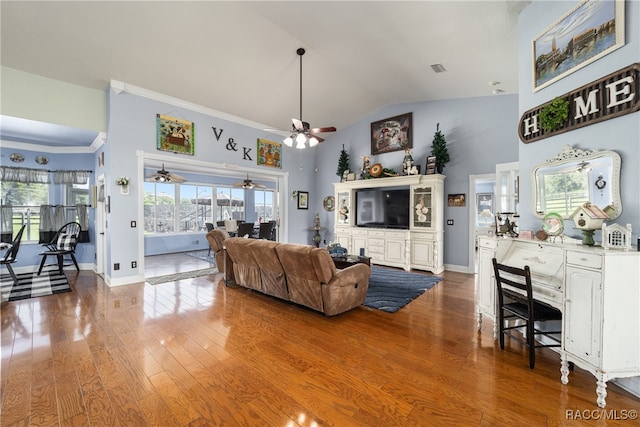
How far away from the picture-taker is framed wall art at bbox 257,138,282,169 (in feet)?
22.6

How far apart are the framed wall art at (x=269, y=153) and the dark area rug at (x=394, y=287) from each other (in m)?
3.92

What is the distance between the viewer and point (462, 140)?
18.7 ft

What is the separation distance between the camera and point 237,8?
3.51 meters

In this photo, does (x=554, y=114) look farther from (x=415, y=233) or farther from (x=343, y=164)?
(x=343, y=164)

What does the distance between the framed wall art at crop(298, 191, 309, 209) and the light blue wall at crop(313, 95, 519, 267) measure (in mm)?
2490

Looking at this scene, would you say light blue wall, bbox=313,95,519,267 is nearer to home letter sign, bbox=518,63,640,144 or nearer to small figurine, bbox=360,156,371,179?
small figurine, bbox=360,156,371,179

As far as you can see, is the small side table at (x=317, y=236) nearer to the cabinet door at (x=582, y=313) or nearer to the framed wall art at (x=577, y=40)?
the framed wall art at (x=577, y=40)

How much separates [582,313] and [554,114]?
6.21 ft

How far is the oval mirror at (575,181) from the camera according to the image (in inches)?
84.7

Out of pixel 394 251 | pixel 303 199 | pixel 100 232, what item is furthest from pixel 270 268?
pixel 303 199

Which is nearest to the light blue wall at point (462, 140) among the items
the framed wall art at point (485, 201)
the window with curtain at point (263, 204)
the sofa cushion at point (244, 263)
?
the sofa cushion at point (244, 263)

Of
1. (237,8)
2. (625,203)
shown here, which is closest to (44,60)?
(237,8)

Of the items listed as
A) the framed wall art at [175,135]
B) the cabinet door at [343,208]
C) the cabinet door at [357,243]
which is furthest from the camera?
the cabinet door at [343,208]

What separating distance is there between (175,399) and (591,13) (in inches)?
184
